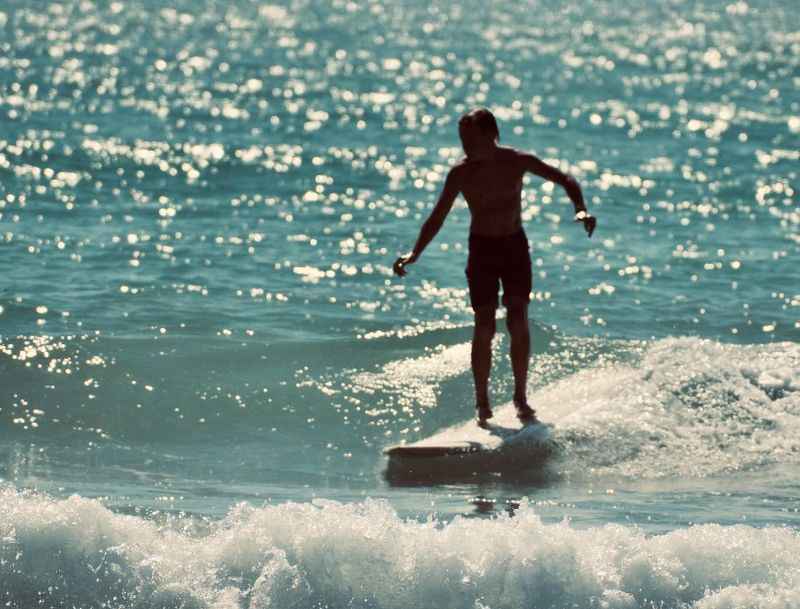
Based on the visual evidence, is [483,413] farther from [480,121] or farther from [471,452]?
[480,121]

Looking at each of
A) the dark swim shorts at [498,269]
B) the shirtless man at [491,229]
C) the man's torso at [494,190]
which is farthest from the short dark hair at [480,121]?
the dark swim shorts at [498,269]

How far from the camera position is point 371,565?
7.25 metres

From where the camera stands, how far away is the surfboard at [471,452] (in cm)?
942

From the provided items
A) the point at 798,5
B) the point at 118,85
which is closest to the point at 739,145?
the point at 118,85

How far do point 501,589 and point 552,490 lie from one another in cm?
198

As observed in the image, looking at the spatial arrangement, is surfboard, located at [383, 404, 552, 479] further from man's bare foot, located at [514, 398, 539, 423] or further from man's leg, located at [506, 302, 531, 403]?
man's leg, located at [506, 302, 531, 403]

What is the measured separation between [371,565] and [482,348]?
2.77m

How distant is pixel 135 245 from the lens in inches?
648

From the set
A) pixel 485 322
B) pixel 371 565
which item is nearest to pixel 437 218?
pixel 485 322

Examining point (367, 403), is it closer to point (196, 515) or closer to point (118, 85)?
point (196, 515)

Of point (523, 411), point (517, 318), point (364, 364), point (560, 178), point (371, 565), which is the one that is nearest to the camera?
point (371, 565)

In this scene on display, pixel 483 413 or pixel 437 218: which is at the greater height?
pixel 437 218

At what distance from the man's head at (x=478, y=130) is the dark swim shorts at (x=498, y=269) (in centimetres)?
57

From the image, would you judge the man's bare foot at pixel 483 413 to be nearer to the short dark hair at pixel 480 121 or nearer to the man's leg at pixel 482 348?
the man's leg at pixel 482 348
